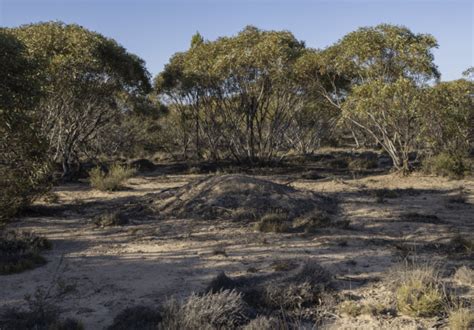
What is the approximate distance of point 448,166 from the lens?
59.1 ft

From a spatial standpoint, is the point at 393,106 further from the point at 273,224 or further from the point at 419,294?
the point at 419,294

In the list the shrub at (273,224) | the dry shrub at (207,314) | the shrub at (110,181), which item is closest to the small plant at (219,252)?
the shrub at (273,224)

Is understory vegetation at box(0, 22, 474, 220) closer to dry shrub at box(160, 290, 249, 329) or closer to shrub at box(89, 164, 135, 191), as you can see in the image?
shrub at box(89, 164, 135, 191)

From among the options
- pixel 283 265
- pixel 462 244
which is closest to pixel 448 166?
pixel 462 244

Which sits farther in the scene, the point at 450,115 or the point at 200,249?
the point at 450,115

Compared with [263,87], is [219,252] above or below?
below

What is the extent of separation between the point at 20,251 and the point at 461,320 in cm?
737

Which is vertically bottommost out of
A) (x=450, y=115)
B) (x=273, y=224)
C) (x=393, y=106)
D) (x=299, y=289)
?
(x=299, y=289)

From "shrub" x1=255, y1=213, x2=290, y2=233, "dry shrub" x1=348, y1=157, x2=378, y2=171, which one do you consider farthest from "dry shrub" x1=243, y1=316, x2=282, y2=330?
"dry shrub" x1=348, y1=157, x2=378, y2=171

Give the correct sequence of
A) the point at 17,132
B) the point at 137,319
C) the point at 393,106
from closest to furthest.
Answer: the point at 137,319 < the point at 17,132 < the point at 393,106

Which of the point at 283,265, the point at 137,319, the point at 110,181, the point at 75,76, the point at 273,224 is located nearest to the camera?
the point at 137,319

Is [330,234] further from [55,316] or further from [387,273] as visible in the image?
[55,316]

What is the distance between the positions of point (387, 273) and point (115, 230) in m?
6.32

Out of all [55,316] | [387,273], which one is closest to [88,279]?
[55,316]
